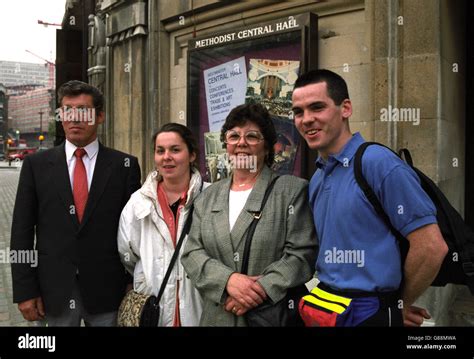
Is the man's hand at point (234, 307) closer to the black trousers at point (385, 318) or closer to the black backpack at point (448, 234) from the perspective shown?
the black trousers at point (385, 318)

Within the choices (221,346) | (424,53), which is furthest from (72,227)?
(424,53)

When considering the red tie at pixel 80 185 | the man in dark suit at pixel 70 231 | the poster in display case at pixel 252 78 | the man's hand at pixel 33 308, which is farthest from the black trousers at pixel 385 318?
the poster in display case at pixel 252 78

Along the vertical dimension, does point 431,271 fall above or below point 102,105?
below

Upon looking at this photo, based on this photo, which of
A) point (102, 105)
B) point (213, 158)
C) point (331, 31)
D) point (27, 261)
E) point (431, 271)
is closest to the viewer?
point (431, 271)

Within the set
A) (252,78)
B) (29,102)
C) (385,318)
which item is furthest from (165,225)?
(29,102)

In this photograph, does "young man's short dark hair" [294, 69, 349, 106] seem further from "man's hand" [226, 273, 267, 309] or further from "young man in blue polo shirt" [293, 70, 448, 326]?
"man's hand" [226, 273, 267, 309]

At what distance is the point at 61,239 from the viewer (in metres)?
2.98

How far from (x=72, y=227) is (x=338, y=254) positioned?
61.2 inches

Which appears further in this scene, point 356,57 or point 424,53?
point 356,57

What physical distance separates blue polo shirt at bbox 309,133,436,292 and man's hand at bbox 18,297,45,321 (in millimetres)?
1702

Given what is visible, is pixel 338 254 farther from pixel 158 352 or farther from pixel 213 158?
pixel 213 158

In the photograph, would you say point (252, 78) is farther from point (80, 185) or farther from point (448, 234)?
point (448, 234)

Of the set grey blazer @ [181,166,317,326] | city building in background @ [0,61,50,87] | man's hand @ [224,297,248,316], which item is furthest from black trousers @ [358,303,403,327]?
city building in background @ [0,61,50,87]

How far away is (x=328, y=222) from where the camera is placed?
2.36 meters
